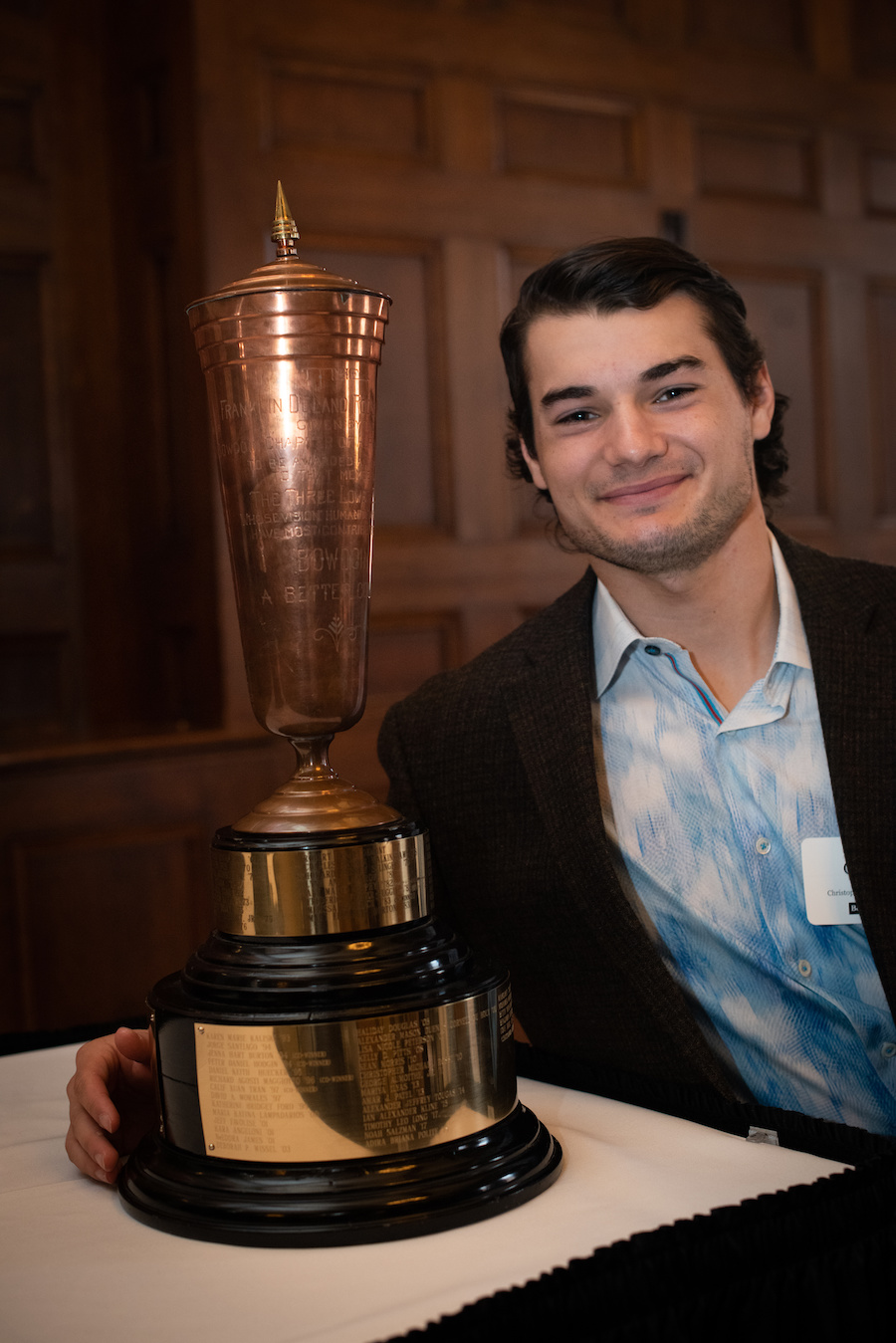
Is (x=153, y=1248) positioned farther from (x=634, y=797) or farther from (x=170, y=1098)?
(x=634, y=797)

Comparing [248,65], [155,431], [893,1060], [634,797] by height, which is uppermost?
[248,65]

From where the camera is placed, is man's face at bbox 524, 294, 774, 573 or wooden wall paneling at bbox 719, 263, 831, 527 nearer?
man's face at bbox 524, 294, 774, 573

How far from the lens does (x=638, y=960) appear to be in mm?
1226

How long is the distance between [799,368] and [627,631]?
233cm

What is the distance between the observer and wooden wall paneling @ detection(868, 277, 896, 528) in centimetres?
365

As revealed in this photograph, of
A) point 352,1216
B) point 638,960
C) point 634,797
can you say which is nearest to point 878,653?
point 634,797

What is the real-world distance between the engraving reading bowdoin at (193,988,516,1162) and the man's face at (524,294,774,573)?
2.52 ft

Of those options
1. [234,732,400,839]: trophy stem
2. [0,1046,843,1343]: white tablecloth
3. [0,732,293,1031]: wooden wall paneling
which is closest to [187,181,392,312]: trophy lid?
[234,732,400,839]: trophy stem

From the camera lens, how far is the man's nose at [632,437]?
140 cm

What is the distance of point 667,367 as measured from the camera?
1.41 m

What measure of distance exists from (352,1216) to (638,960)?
55 cm

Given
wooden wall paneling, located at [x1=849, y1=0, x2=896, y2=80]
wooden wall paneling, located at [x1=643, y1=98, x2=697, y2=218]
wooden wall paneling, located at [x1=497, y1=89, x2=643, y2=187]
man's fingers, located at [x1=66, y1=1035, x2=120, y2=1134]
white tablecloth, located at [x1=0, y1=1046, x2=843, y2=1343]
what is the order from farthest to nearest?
1. wooden wall paneling, located at [x1=849, y1=0, x2=896, y2=80]
2. wooden wall paneling, located at [x1=643, y1=98, x2=697, y2=218]
3. wooden wall paneling, located at [x1=497, y1=89, x2=643, y2=187]
4. man's fingers, located at [x1=66, y1=1035, x2=120, y2=1134]
5. white tablecloth, located at [x1=0, y1=1046, x2=843, y2=1343]

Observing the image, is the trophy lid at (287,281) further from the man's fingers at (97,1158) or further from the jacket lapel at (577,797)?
the jacket lapel at (577,797)

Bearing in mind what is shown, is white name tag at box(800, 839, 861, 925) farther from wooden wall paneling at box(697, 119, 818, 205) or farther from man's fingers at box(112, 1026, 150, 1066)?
wooden wall paneling at box(697, 119, 818, 205)
